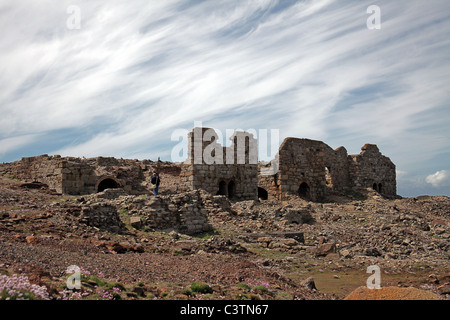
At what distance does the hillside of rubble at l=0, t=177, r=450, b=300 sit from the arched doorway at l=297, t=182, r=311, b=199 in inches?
234

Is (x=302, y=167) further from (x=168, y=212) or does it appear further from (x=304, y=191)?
(x=168, y=212)

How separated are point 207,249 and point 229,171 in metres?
10.6

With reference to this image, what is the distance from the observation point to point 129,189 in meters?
24.8

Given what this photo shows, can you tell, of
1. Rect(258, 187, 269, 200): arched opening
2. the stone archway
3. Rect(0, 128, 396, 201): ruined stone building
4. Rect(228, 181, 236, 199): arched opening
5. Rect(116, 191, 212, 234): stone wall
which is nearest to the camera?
Rect(116, 191, 212, 234): stone wall

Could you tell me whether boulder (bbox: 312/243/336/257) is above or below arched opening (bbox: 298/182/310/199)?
below

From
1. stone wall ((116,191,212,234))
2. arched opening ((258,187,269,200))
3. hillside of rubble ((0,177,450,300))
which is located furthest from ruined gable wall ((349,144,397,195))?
stone wall ((116,191,212,234))

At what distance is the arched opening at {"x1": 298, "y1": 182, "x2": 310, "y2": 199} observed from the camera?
2850 centimetres

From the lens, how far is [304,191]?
2884 centimetres

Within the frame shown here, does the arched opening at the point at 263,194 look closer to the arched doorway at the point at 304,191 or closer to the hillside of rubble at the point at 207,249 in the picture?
the arched doorway at the point at 304,191

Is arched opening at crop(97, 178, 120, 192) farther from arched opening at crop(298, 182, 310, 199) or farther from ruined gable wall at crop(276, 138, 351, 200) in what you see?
arched opening at crop(298, 182, 310, 199)

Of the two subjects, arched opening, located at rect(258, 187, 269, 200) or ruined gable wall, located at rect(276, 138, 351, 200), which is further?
arched opening, located at rect(258, 187, 269, 200)

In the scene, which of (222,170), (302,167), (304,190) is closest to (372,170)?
(304,190)

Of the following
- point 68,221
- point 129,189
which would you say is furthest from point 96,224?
point 129,189
